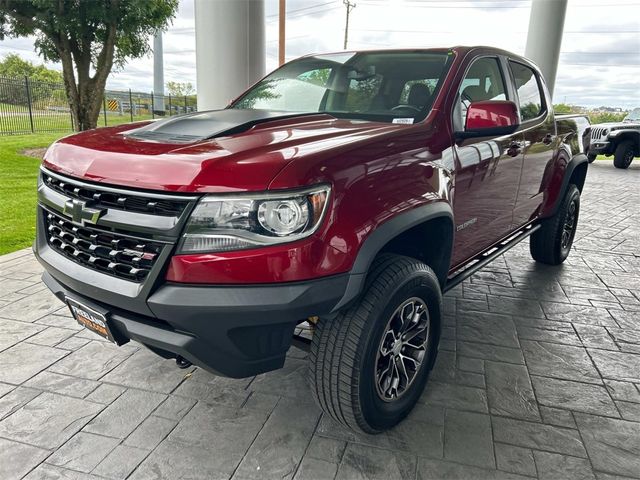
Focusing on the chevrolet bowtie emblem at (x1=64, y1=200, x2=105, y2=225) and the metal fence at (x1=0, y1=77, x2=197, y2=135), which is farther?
the metal fence at (x1=0, y1=77, x2=197, y2=135)

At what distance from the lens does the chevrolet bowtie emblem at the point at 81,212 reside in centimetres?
208

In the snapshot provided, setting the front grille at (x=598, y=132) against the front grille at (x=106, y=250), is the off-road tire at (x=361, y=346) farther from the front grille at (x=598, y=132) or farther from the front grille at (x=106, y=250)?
the front grille at (x=598, y=132)

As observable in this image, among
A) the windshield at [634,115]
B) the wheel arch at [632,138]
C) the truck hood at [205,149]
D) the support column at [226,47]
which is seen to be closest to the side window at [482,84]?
the truck hood at [205,149]

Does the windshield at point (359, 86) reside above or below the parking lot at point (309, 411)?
above

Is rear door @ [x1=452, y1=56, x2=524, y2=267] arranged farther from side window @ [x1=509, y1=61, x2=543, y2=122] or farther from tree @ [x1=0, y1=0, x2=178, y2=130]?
tree @ [x1=0, y1=0, x2=178, y2=130]

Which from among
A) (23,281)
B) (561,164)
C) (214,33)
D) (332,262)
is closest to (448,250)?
(332,262)

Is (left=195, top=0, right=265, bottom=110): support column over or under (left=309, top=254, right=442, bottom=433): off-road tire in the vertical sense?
over

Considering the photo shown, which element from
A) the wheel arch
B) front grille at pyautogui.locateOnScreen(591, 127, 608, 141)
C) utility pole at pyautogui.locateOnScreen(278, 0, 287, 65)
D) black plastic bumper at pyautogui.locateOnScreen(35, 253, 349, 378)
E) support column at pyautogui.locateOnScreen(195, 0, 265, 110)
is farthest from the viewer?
front grille at pyautogui.locateOnScreen(591, 127, 608, 141)

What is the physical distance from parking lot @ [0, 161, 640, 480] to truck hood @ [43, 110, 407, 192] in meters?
1.25

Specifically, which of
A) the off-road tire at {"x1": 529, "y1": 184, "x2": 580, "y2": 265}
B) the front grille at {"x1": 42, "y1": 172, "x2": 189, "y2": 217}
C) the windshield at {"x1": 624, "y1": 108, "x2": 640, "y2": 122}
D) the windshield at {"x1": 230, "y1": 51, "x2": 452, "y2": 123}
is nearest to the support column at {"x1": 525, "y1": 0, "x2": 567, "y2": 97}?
the windshield at {"x1": 624, "y1": 108, "x2": 640, "y2": 122}

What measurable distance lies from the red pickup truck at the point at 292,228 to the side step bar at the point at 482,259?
0.18 feet

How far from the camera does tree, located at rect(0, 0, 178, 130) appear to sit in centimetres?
934

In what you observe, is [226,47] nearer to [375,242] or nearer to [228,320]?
[375,242]

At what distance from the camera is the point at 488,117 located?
8.75ft
